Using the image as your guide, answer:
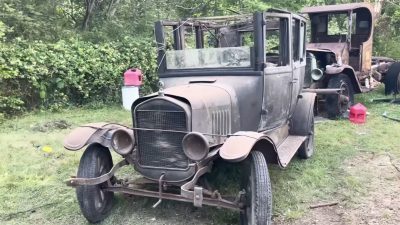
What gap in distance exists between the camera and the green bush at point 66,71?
312 inches

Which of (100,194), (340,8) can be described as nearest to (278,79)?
(100,194)

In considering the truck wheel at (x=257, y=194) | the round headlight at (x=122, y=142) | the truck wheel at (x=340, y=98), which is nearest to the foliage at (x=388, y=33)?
the truck wheel at (x=340, y=98)

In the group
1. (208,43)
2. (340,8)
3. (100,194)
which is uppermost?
(340,8)

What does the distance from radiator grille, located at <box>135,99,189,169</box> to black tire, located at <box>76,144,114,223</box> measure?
0.45 metres

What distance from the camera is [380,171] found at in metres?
5.05

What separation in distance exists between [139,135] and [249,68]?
137 cm

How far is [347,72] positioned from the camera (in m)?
8.23

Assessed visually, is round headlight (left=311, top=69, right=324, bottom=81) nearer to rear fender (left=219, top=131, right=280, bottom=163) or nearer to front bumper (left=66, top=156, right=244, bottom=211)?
rear fender (left=219, top=131, right=280, bottom=163)

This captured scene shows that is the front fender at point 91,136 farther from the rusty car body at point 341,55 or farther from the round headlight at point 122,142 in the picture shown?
the rusty car body at point 341,55

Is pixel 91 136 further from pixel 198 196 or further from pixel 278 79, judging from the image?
pixel 278 79

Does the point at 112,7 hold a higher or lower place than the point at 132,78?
higher

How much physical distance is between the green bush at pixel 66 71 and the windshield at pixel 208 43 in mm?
3819

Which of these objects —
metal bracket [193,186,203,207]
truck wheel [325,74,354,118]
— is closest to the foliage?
truck wheel [325,74,354,118]

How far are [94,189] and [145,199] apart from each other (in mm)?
625
